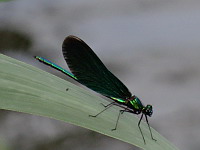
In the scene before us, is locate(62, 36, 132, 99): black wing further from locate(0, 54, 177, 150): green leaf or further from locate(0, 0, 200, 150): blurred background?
locate(0, 0, 200, 150): blurred background

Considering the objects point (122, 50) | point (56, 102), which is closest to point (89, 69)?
point (56, 102)

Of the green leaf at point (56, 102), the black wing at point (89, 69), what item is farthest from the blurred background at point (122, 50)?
the green leaf at point (56, 102)

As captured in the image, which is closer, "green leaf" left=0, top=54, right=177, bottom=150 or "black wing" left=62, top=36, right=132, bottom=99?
"green leaf" left=0, top=54, right=177, bottom=150

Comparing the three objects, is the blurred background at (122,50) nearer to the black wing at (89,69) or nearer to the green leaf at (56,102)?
the black wing at (89,69)

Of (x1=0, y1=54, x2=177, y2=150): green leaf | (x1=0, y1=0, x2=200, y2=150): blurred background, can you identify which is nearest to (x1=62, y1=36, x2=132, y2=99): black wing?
(x1=0, y1=54, x2=177, y2=150): green leaf

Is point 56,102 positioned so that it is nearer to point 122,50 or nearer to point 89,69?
point 89,69

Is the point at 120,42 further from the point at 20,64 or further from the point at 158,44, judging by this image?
the point at 20,64
